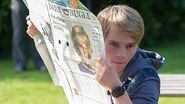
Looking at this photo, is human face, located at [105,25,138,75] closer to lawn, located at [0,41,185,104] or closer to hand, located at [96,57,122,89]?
hand, located at [96,57,122,89]

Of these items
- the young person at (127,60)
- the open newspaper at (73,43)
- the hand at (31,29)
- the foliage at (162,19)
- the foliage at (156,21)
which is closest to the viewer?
the open newspaper at (73,43)

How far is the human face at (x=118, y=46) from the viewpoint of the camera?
8.77ft

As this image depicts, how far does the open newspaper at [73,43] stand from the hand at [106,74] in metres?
0.03

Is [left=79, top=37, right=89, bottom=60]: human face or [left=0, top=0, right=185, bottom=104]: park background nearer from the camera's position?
[left=79, top=37, right=89, bottom=60]: human face

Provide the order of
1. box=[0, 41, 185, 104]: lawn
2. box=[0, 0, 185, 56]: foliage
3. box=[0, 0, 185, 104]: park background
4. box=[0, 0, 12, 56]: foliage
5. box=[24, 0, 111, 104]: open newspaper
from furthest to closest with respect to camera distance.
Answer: box=[0, 0, 185, 56]: foliage → box=[0, 0, 12, 56]: foliage → box=[0, 0, 185, 104]: park background → box=[0, 41, 185, 104]: lawn → box=[24, 0, 111, 104]: open newspaper

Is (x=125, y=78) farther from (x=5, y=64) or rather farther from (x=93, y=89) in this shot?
(x=5, y=64)

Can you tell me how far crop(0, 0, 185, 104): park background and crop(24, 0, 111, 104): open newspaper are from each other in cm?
369

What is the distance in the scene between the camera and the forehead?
106 inches

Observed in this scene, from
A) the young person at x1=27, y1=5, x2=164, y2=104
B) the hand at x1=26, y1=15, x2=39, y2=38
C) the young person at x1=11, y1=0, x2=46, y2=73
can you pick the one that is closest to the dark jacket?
the young person at x1=27, y1=5, x2=164, y2=104

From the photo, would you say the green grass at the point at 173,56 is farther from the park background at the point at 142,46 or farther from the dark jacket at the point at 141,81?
the dark jacket at the point at 141,81

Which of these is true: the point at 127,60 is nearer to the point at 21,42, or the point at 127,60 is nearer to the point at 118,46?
the point at 118,46

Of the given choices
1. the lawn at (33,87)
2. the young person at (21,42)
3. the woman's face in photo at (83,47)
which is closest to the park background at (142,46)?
the lawn at (33,87)

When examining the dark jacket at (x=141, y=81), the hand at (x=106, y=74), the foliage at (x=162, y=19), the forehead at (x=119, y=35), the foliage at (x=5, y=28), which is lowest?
the foliage at (x=162, y=19)

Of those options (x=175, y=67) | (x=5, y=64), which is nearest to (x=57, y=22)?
(x=175, y=67)
